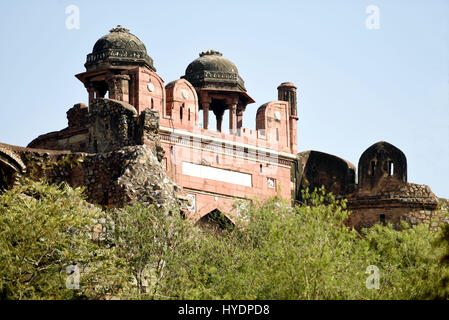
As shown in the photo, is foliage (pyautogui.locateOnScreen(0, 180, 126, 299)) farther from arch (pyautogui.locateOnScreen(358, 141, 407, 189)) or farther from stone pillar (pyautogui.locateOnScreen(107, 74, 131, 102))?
arch (pyautogui.locateOnScreen(358, 141, 407, 189))

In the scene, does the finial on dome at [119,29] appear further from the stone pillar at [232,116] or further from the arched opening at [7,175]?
the arched opening at [7,175]

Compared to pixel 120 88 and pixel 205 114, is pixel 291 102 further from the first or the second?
pixel 120 88

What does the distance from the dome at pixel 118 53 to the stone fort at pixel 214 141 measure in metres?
0.03

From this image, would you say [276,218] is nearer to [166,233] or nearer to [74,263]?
[166,233]

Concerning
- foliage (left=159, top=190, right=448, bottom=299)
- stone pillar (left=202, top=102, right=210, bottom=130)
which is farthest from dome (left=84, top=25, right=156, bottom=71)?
foliage (left=159, top=190, right=448, bottom=299)

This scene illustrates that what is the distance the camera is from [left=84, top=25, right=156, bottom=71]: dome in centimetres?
2808

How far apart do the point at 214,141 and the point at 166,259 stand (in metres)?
11.0

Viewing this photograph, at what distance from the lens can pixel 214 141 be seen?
27.6 m

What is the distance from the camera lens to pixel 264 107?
29.2 meters

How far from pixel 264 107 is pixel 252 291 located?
1451cm

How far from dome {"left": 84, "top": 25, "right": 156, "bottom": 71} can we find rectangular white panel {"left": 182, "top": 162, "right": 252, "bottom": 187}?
11.1ft

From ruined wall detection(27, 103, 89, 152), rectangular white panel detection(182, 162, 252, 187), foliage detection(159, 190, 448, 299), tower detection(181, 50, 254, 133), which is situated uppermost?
tower detection(181, 50, 254, 133)

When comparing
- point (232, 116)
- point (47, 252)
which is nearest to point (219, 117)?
point (232, 116)
